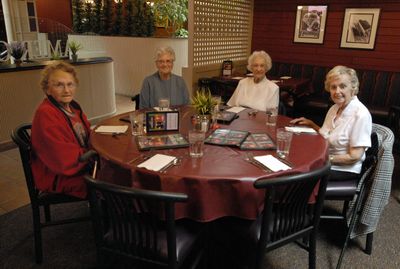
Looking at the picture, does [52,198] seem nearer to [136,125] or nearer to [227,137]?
[136,125]

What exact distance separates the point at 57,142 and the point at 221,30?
3637mm

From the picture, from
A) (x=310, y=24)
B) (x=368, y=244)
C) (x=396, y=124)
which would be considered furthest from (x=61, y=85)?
(x=310, y=24)

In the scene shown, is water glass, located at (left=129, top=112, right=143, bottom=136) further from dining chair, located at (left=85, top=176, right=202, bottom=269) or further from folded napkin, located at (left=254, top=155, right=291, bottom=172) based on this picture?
folded napkin, located at (left=254, top=155, right=291, bottom=172)

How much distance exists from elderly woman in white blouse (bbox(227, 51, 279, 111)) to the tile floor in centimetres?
216

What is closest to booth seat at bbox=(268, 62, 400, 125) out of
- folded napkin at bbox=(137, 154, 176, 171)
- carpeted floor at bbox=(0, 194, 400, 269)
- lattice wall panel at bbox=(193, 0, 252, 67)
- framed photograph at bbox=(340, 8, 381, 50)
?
framed photograph at bbox=(340, 8, 381, 50)

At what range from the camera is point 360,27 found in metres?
4.67

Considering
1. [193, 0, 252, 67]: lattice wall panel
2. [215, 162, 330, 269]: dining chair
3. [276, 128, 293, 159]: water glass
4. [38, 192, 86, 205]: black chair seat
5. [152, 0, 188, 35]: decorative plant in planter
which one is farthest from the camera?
[152, 0, 188, 35]: decorative plant in planter

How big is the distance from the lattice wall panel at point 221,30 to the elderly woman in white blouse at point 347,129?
2441 mm

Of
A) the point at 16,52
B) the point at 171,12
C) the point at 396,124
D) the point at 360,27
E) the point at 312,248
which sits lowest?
the point at 312,248

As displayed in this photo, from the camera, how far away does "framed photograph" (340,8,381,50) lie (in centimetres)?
457

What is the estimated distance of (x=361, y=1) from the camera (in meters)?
4.61

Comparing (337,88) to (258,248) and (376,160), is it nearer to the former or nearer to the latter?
(376,160)

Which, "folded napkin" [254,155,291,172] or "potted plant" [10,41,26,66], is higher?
"potted plant" [10,41,26,66]

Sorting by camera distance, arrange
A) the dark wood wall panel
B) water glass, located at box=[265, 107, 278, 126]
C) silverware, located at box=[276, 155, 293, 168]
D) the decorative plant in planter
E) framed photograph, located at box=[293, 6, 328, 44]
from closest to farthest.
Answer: silverware, located at box=[276, 155, 293, 168], water glass, located at box=[265, 107, 278, 126], the dark wood wall panel, framed photograph, located at box=[293, 6, 328, 44], the decorative plant in planter
